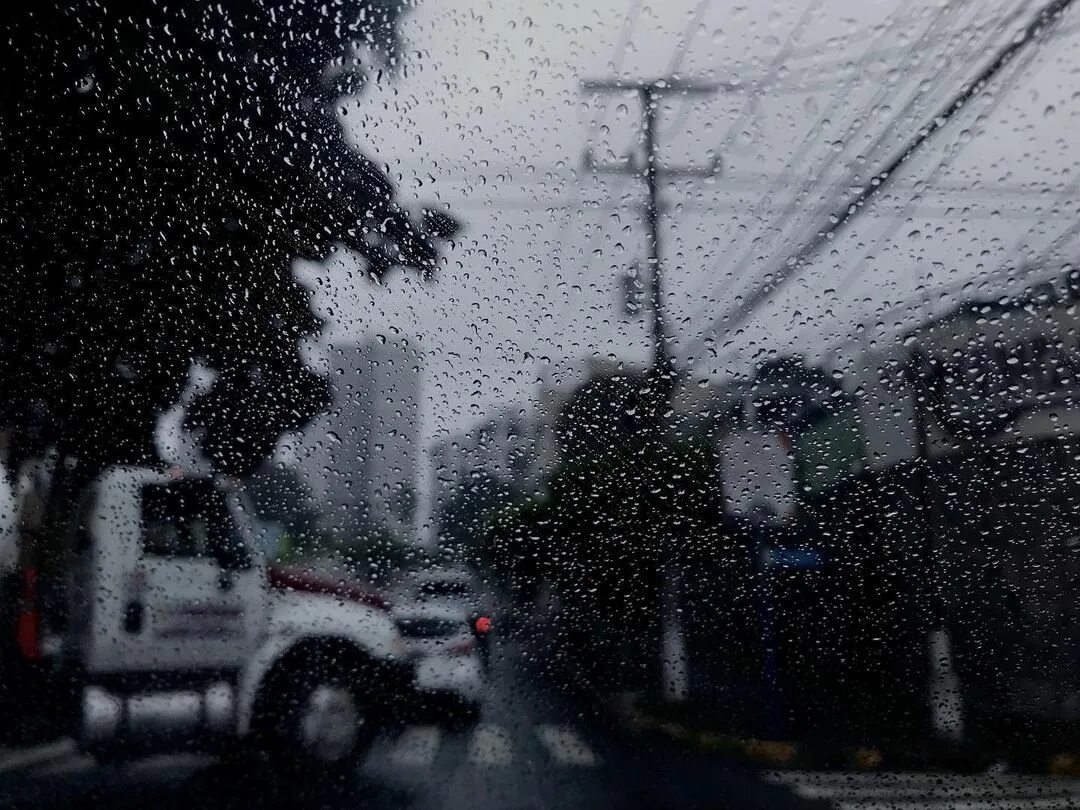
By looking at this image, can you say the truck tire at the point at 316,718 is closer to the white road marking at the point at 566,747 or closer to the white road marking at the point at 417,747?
the white road marking at the point at 417,747

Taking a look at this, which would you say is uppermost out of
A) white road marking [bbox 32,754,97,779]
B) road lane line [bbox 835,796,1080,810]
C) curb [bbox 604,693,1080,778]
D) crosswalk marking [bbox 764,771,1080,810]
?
curb [bbox 604,693,1080,778]

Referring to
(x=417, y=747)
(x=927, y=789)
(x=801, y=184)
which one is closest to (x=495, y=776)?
(x=417, y=747)

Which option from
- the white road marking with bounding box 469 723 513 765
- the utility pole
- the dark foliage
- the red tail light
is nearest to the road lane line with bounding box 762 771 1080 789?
the utility pole

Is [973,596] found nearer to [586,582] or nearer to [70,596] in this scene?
[586,582]

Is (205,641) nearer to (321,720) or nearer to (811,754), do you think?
(321,720)

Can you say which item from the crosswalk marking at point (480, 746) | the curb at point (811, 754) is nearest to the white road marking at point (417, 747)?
the crosswalk marking at point (480, 746)

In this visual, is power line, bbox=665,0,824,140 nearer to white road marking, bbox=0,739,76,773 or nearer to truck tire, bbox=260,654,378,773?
truck tire, bbox=260,654,378,773
